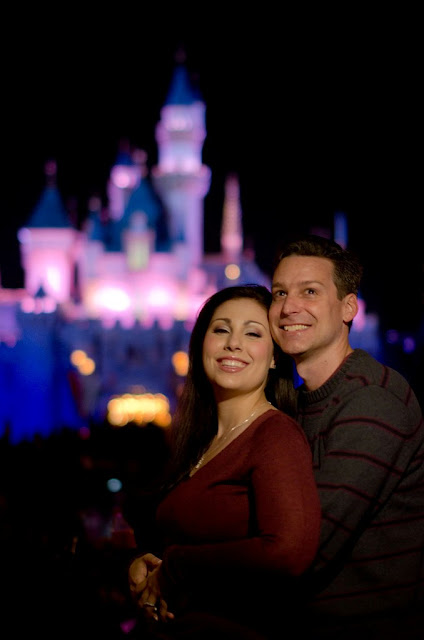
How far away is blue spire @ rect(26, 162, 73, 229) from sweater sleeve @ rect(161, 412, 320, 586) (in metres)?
27.5

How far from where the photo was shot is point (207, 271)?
31.5m

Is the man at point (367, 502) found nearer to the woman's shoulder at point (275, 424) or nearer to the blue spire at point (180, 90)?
the woman's shoulder at point (275, 424)

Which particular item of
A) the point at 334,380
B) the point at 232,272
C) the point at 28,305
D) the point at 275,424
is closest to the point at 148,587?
the point at 275,424

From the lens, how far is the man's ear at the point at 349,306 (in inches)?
95.6

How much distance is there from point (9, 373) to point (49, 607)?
22.1m

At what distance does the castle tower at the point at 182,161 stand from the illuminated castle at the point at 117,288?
54mm

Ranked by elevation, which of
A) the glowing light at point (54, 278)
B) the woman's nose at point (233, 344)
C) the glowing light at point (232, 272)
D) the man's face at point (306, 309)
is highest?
the glowing light at point (232, 272)

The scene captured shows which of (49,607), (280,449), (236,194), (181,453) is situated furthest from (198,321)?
(236,194)

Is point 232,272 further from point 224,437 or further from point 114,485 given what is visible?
point 224,437

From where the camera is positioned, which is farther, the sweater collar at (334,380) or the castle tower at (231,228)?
the castle tower at (231,228)

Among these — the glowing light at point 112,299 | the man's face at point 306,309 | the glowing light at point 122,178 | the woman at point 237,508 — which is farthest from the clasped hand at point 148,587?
the glowing light at point 122,178

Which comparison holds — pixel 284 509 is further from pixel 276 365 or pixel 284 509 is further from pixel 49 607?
pixel 49 607

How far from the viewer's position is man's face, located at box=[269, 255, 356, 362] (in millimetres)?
2297

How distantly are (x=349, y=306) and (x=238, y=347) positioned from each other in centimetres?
49
